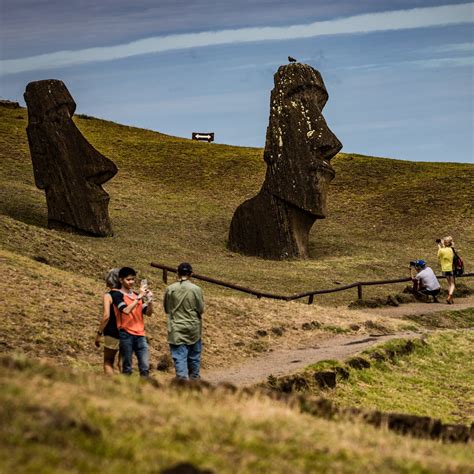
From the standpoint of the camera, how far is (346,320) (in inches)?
1051

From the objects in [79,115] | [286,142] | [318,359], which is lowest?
[318,359]

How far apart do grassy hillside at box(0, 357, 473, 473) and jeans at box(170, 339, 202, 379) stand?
410 cm

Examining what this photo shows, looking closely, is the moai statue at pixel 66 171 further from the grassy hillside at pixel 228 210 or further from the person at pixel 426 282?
the person at pixel 426 282

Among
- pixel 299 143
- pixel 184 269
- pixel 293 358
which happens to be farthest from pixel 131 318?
pixel 299 143

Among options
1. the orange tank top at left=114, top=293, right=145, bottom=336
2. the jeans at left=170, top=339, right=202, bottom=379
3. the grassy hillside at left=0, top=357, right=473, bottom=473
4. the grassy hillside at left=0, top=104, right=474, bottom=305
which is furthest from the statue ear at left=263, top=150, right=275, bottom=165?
the grassy hillside at left=0, top=357, right=473, bottom=473

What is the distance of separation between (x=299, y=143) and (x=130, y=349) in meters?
29.0

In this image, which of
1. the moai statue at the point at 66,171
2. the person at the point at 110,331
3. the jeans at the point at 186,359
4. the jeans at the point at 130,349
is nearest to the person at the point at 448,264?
the moai statue at the point at 66,171

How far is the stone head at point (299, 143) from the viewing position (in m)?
42.4

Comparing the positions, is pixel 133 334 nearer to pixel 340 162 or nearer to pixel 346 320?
pixel 346 320

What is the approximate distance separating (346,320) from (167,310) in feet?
40.2

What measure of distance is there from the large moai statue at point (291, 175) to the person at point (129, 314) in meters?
27.9

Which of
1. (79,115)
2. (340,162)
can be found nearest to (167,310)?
(340,162)

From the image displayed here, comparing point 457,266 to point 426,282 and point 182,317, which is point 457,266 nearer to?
point 426,282

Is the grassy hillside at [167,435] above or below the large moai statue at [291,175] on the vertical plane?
below
